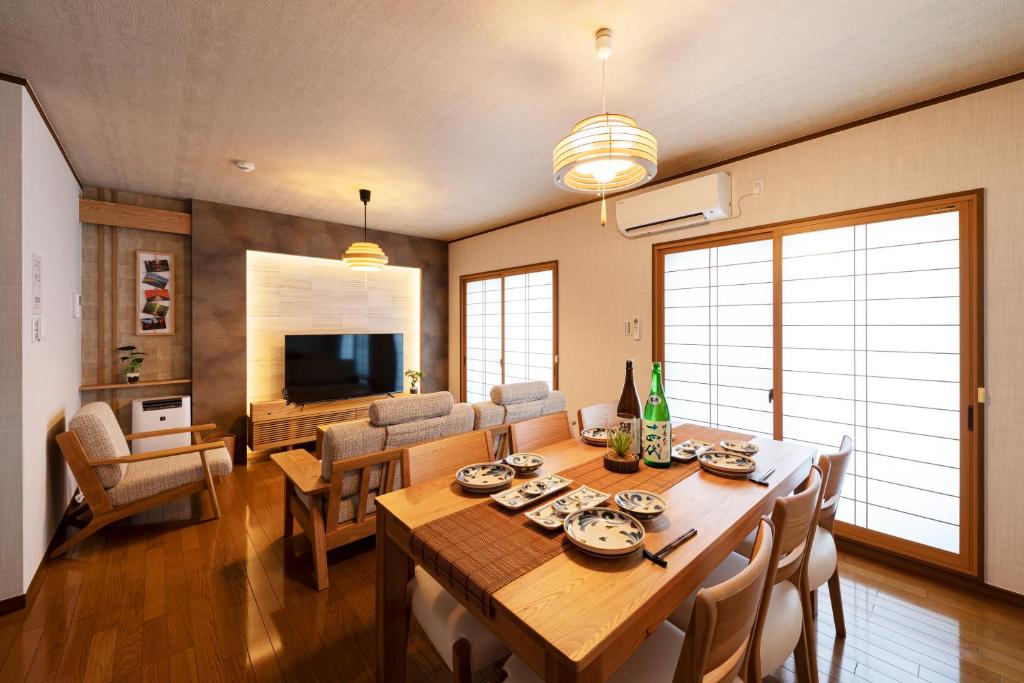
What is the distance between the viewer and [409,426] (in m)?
2.41

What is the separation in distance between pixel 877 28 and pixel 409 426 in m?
2.89

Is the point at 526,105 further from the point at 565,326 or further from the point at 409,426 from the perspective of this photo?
the point at 565,326

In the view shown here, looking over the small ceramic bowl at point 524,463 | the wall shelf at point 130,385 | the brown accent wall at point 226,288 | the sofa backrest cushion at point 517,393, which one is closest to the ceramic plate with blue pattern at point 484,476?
the small ceramic bowl at point 524,463

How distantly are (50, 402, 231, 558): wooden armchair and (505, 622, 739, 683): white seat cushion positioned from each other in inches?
105

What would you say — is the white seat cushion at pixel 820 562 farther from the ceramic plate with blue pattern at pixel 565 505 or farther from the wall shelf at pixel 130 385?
the wall shelf at pixel 130 385

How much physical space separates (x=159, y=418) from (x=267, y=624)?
2.93 m

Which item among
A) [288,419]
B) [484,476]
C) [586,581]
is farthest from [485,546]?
[288,419]

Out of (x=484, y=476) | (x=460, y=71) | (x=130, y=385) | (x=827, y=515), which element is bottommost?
(x=827, y=515)

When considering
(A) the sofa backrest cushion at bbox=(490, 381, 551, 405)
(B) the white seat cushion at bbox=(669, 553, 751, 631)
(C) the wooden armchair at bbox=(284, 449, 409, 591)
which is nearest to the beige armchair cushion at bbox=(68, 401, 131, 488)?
(C) the wooden armchair at bbox=(284, 449, 409, 591)

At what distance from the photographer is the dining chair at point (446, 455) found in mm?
1626

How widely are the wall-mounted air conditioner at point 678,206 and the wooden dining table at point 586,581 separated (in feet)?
6.55

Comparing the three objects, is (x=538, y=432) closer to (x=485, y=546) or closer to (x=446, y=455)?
(x=446, y=455)

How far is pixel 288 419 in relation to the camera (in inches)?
173

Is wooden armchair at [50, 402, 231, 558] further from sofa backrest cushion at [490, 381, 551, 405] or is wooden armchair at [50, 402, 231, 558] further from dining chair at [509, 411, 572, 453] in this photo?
dining chair at [509, 411, 572, 453]
